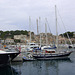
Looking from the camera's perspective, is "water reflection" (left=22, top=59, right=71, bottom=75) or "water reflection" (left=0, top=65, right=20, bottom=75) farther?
"water reflection" (left=0, top=65, right=20, bottom=75)

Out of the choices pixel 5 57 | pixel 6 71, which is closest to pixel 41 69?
pixel 6 71

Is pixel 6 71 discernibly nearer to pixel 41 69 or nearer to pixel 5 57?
pixel 5 57

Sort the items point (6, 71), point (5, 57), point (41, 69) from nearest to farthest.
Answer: point (6, 71)
point (5, 57)
point (41, 69)

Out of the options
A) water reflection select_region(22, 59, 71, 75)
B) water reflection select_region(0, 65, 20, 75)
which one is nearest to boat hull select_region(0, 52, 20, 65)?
water reflection select_region(0, 65, 20, 75)

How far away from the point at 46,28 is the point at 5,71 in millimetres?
27895

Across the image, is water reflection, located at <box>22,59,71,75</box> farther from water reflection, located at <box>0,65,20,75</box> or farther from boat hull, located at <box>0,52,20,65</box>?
boat hull, located at <box>0,52,20,65</box>

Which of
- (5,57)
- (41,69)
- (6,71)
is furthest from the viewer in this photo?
(41,69)

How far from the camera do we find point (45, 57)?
32.0 metres

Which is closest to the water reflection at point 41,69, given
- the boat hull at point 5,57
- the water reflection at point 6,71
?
the water reflection at point 6,71

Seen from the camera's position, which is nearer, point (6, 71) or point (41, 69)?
point (6, 71)

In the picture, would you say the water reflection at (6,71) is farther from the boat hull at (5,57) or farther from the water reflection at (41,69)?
the water reflection at (41,69)

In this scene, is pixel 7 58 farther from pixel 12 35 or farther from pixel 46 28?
pixel 12 35

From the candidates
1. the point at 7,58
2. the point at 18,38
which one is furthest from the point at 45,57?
the point at 18,38

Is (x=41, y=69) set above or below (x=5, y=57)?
below
